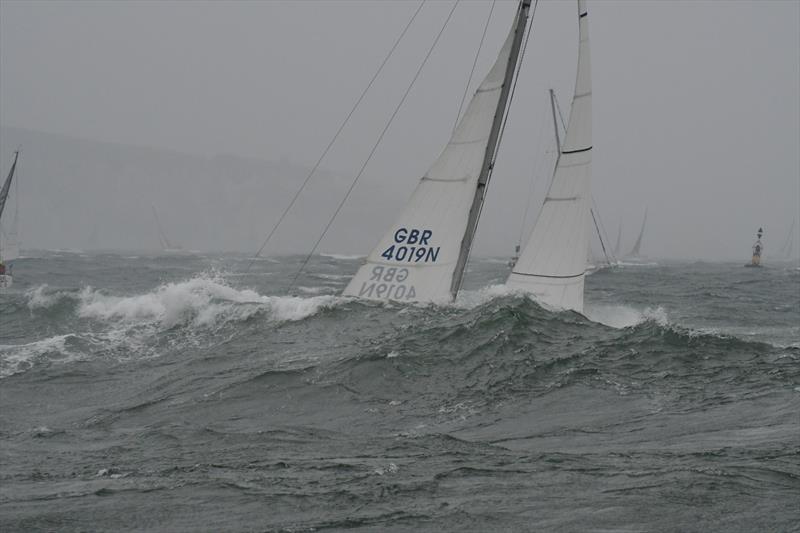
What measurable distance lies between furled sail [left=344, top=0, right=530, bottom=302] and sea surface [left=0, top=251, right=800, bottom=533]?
507mm

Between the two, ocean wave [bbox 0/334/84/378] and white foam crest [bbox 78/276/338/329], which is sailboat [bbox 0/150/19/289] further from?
ocean wave [bbox 0/334/84/378]

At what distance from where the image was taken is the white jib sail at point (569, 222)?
15289mm

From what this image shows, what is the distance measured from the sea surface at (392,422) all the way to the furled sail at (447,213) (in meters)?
0.51

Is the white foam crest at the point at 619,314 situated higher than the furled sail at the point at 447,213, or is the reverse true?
the furled sail at the point at 447,213

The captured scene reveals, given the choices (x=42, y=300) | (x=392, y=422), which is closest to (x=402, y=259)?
(x=392, y=422)

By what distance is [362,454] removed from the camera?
634 cm

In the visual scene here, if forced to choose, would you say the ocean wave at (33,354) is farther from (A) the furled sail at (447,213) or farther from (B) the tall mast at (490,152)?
(B) the tall mast at (490,152)

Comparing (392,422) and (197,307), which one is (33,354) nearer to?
(197,307)

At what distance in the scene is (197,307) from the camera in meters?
15.6

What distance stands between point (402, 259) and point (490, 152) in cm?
265

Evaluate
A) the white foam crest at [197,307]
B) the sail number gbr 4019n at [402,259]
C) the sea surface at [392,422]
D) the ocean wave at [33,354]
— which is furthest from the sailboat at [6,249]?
the sail number gbr 4019n at [402,259]

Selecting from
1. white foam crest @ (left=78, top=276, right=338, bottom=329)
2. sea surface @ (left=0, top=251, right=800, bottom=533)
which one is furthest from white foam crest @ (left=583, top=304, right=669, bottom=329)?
white foam crest @ (left=78, top=276, right=338, bottom=329)

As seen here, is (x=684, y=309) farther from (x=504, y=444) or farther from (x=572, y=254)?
(x=504, y=444)

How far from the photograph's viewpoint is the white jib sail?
1529 centimetres
